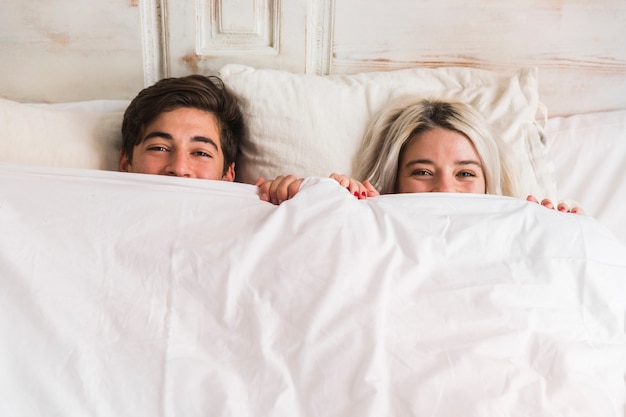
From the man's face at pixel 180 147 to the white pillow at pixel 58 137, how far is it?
0.06 meters

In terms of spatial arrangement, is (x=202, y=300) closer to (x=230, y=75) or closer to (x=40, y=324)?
(x=40, y=324)

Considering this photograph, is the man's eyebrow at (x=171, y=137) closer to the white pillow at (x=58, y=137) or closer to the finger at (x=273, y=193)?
the white pillow at (x=58, y=137)

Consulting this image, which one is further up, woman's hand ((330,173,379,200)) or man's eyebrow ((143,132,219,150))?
man's eyebrow ((143,132,219,150))

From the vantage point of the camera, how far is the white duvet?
2.07 feet

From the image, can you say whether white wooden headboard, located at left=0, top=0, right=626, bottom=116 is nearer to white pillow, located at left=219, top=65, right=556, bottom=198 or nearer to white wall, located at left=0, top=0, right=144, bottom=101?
white wall, located at left=0, top=0, right=144, bottom=101

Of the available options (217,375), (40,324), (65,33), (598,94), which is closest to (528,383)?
(217,375)

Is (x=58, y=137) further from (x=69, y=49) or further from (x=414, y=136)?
(x=414, y=136)

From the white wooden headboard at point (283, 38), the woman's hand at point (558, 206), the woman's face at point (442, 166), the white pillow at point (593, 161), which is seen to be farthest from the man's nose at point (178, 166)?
the white pillow at point (593, 161)

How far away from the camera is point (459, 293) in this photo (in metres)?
0.72

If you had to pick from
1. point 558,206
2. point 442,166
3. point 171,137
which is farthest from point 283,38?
point 558,206

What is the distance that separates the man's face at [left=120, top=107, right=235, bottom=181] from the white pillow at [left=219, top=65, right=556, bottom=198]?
104 mm

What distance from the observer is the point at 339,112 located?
117 cm

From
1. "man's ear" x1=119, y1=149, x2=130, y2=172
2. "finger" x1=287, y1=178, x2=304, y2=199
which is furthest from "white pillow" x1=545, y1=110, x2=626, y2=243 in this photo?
"man's ear" x1=119, y1=149, x2=130, y2=172

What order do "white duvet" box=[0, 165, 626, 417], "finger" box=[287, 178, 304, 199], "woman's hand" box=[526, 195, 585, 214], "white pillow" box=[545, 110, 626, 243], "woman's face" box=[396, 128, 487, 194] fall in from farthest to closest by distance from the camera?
"white pillow" box=[545, 110, 626, 243], "woman's face" box=[396, 128, 487, 194], "woman's hand" box=[526, 195, 585, 214], "finger" box=[287, 178, 304, 199], "white duvet" box=[0, 165, 626, 417]
